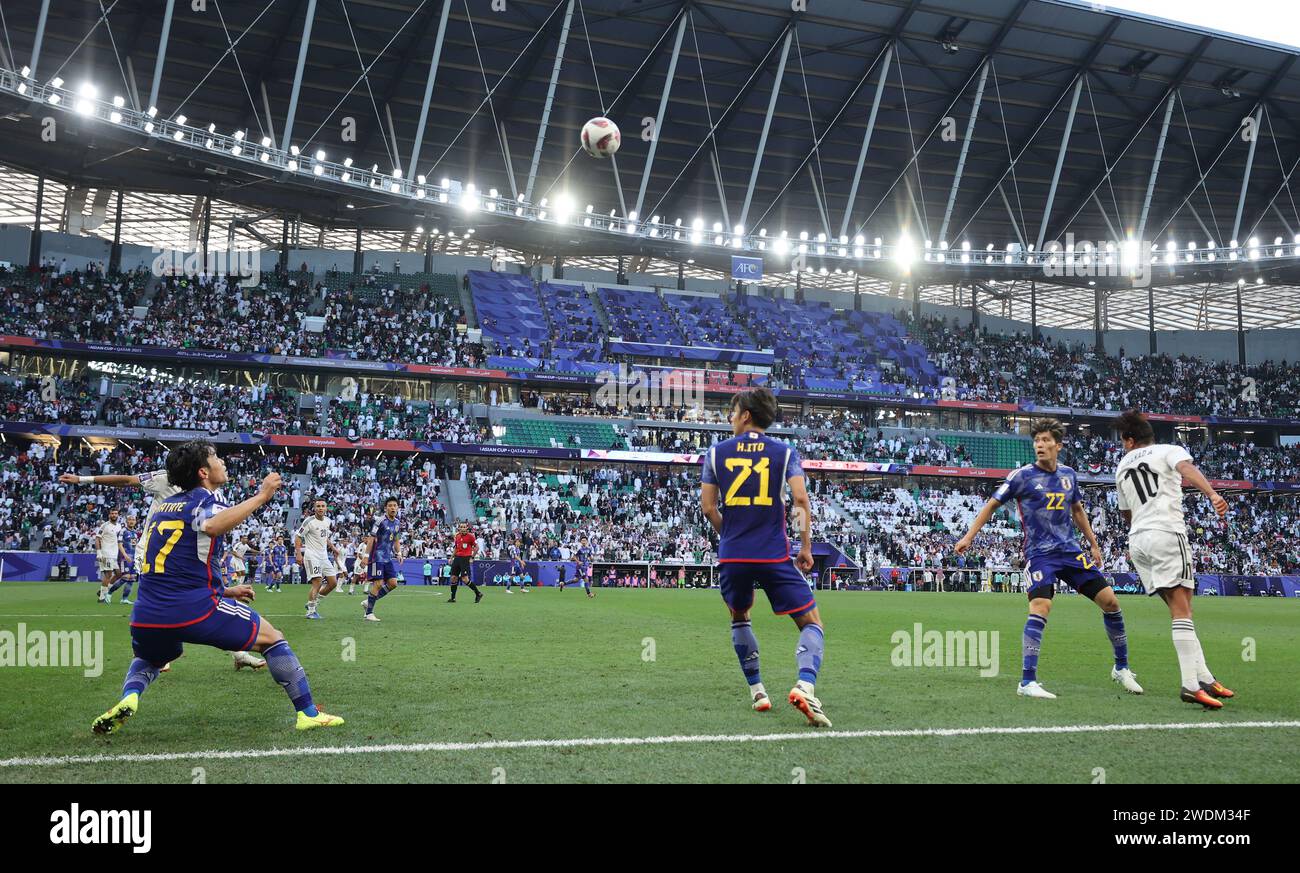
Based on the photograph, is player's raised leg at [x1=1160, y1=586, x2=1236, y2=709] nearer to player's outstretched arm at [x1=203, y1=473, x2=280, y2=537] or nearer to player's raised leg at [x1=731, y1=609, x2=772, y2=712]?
player's raised leg at [x1=731, y1=609, x2=772, y2=712]

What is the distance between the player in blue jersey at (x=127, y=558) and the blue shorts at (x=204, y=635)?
16945mm

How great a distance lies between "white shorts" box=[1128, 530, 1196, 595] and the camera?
781 cm

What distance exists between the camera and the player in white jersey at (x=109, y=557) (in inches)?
877

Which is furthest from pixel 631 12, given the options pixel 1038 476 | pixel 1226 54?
pixel 1038 476

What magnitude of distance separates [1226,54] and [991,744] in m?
59.6

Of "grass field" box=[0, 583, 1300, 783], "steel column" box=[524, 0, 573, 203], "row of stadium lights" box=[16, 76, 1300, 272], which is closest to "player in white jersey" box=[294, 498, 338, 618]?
"grass field" box=[0, 583, 1300, 783]

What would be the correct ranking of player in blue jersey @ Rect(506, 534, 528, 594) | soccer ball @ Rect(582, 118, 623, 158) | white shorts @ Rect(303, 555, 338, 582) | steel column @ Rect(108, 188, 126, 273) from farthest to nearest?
steel column @ Rect(108, 188, 126, 273) → player in blue jersey @ Rect(506, 534, 528, 594) → soccer ball @ Rect(582, 118, 623, 158) → white shorts @ Rect(303, 555, 338, 582)

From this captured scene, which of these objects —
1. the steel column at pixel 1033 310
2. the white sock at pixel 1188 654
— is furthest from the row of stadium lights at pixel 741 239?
the white sock at pixel 1188 654

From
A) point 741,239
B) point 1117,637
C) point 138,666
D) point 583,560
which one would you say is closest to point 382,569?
point 138,666

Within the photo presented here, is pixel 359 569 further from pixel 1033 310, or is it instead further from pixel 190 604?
pixel 1033 310

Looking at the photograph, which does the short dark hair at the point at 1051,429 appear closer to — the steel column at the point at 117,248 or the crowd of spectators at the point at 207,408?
the crowd of spectators at the point at 207,408

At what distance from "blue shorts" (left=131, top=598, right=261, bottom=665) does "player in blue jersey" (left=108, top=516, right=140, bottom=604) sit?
1694 cm

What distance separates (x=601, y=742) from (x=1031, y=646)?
→ 4474 mm

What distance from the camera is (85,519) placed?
38625 mm
